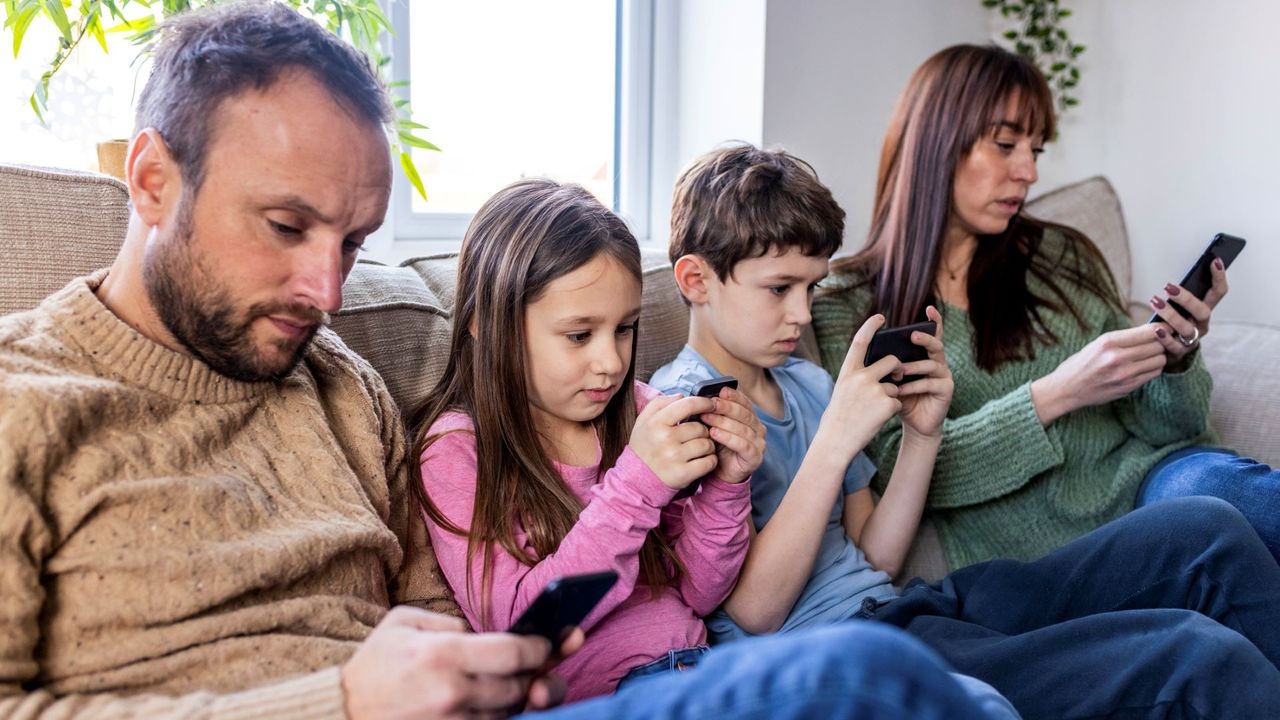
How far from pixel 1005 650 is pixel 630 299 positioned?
0.58m

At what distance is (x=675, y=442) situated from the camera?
111 cm

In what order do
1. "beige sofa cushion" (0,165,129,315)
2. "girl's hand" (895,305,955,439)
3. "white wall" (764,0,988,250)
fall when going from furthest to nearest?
"white wall" (764,0,988,250) < "girl's hand" (895,305,955,439) < "beige sofa cushion" (0,165,129,315)

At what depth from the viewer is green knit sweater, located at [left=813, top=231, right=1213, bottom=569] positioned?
159 centimetres

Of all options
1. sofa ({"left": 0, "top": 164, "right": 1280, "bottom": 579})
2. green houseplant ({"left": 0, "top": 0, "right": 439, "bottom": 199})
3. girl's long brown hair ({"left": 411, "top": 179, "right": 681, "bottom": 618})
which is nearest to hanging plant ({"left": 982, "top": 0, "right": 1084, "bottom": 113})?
sofa ({"left": 0, "top": 164, "right": 1280, "bottom": 579})

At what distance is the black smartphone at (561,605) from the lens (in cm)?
75

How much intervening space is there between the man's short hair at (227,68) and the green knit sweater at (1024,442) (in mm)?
982

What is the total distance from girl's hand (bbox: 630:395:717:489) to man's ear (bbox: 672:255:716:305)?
36cm

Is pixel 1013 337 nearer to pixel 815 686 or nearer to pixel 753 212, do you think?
pixel 753 212

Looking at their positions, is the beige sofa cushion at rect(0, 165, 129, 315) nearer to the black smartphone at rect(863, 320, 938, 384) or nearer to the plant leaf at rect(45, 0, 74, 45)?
the plant leaf at rect(45, 0, 74, 45)

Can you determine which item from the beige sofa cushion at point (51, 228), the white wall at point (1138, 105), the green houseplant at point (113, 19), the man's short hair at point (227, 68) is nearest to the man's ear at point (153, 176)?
the man's short hair at point (227, 68)

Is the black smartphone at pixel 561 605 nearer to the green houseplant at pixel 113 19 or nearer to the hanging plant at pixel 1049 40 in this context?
the green houseplant at pixel 113 19

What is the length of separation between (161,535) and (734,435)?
23.0 inches

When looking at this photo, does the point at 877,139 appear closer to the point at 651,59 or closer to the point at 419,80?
the point at 651,59

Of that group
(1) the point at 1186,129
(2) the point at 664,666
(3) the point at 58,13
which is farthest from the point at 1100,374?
(3) the point at 58,13
